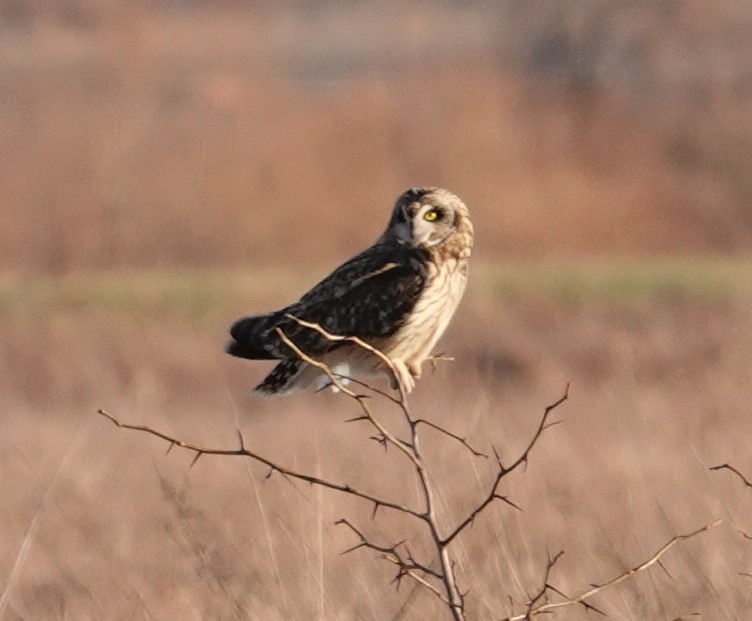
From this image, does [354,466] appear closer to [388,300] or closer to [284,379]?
[388,300]

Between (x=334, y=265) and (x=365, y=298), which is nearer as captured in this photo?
(x=365, y=298)

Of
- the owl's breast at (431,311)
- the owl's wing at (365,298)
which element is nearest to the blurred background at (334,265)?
the owl's breast at (431,311)

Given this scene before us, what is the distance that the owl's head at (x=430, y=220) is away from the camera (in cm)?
404

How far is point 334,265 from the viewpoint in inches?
720

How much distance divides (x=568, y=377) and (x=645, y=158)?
962cm

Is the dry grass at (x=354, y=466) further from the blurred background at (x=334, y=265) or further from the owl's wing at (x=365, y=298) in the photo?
the owl's wing at (x=365, y=298)

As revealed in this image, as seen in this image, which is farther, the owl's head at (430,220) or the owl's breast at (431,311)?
the owl's breast at (431,311)

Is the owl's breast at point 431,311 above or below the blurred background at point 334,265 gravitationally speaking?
above

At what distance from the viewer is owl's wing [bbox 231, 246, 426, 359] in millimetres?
4223

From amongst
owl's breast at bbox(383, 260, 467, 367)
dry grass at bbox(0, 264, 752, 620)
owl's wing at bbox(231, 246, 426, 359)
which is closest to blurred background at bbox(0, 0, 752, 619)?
dry grass at bbox(0, 264, 752, 620)

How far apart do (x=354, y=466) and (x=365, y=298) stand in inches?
144

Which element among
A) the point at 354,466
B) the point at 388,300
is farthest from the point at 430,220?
the point at 354,466

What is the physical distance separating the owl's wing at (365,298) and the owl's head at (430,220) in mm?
57

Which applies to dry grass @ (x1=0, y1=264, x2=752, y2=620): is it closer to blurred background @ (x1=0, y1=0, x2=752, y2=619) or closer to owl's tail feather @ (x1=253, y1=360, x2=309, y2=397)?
blurred background @ (x1=0, y1=0, x2=752, y2=619)
